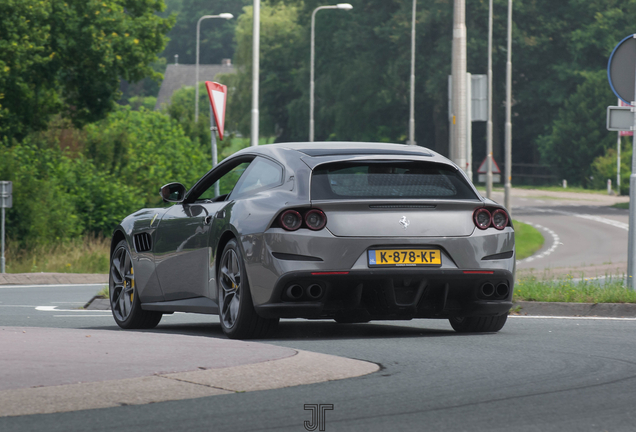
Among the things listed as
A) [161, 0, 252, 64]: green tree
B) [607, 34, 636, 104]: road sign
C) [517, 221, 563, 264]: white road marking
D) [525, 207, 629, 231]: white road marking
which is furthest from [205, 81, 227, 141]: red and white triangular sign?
[161, 0, 252, 64]: green tree

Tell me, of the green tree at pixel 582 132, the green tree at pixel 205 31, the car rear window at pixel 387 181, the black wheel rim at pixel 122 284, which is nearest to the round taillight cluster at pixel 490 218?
the car rear window at pixel 387 181

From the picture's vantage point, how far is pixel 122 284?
10.7 m

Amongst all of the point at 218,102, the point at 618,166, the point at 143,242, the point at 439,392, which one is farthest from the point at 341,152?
the point at 618,166

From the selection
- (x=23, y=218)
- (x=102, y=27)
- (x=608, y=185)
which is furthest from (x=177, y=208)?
(x=608, y=185)

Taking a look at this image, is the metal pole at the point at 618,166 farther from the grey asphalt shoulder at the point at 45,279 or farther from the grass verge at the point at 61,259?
the grey asphalt shoulder at the point at 45,279

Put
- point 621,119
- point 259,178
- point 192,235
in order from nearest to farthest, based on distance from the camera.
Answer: point 259,178 < point 192,235 < point 621,119

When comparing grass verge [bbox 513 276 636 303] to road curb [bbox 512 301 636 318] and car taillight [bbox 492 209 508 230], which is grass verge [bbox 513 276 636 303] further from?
car taillight [bbox 492 209 508 230]

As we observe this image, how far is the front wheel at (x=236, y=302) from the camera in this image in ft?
28.3

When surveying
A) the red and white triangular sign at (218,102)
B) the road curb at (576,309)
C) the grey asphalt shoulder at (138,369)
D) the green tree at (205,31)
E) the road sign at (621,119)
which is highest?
the green tree at (205,31)

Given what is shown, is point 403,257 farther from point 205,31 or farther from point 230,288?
point 205,31

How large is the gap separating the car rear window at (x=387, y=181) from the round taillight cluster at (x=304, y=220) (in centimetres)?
15

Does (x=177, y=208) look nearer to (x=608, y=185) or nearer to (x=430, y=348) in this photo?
(x=430, y=348)

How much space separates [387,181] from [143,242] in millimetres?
2707

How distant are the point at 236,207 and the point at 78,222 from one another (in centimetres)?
2248
